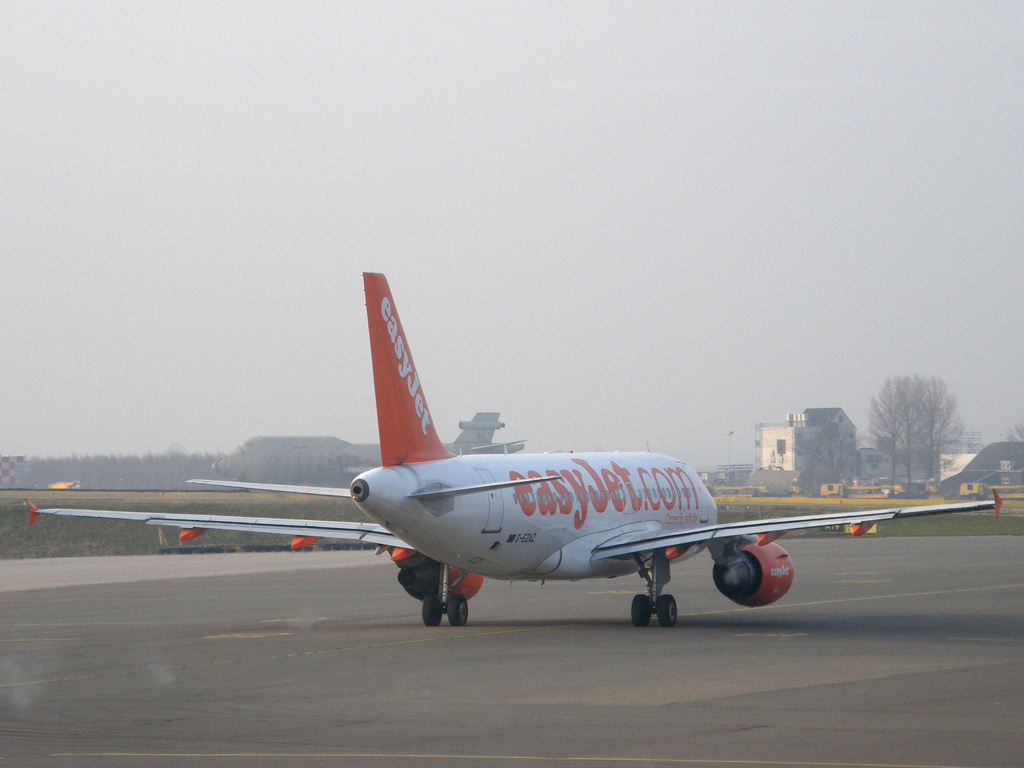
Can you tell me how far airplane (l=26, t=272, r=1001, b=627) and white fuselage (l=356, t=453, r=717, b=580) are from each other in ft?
0.10

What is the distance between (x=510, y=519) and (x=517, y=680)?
7548mm

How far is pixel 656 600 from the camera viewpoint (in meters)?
27.3

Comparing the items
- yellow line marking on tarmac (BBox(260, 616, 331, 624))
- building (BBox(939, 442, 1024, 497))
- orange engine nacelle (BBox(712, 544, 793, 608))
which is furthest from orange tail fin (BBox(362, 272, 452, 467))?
building (BBox(939, 442, 1024, 497))

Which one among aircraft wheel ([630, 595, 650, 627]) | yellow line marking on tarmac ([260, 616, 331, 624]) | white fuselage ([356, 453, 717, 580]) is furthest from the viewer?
yellow line marking on tarmac ([260, 616, 331, 624])

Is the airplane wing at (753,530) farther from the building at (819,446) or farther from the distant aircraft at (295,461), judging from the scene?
the building at (819,446)

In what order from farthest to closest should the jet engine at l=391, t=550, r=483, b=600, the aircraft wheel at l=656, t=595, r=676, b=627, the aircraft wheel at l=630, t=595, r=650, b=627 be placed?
1. the jet engine at l=391, t=550, r=483, b=600
2. the aircraft wheel at l=630, t=595, r=650, b=627
3. the aircraft wheel at l=656, t=595, r=676, b=627

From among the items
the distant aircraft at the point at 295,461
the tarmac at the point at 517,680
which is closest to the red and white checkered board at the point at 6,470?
the distant aircraft at the point at 295,461

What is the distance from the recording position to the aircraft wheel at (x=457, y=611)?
91.5 feet

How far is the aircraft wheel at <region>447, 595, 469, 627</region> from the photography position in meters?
27.9

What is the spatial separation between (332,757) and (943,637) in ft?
50.2

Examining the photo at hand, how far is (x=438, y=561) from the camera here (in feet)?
87.6

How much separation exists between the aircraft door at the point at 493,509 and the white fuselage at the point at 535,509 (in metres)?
0.02

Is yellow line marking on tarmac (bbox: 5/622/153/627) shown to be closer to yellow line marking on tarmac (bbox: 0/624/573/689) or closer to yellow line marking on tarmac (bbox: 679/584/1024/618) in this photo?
yellow line marking on tarmac (bbox: 0/624/573/689)

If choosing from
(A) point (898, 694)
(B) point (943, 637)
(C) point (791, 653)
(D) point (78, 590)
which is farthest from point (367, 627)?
(D) point (78, 590)
